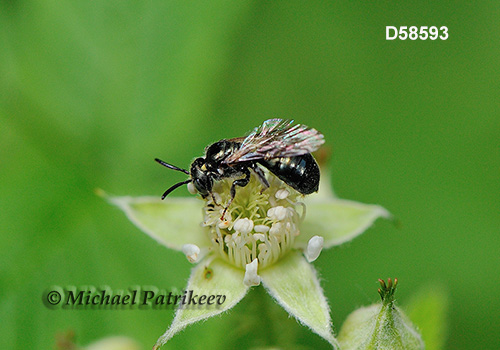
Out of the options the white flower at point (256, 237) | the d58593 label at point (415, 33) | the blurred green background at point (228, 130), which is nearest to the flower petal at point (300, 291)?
the white flower at point (256, 237)

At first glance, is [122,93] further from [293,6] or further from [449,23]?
[449,23]

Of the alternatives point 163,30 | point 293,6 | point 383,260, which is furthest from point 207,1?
point 383,260

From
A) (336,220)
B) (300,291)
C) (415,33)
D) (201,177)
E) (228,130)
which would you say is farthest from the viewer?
(415,33)

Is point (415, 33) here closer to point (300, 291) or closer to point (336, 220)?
point (336, 220)

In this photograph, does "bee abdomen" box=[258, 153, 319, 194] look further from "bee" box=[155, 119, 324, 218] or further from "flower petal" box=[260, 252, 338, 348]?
"flower petal" box=[260, 252, 338, 348]

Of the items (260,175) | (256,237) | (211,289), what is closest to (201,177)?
(260,175)

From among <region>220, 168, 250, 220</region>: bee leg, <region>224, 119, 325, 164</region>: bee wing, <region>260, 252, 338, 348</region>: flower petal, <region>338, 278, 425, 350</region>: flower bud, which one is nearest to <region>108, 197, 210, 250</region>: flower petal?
<region>220, 168, 250, 220</region>: bee leg
